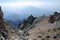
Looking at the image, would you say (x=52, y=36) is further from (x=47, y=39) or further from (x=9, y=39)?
(x=9, y=39)

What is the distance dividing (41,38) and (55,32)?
5.41 meters

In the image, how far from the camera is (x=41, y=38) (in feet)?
171

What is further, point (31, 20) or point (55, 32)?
point (31, 20)

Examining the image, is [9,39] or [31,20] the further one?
[31,20]

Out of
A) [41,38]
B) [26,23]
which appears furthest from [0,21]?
[26,23]

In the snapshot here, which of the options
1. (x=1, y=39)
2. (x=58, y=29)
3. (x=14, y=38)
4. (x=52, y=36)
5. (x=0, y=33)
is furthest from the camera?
(x=58, y=29)

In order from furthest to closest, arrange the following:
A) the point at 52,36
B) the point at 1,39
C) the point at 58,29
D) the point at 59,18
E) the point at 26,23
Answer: the point at 26,23 < the point at 59,18 < the point at 58,29 < the point at 52,36 < the point at 1,39

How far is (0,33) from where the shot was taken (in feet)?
145

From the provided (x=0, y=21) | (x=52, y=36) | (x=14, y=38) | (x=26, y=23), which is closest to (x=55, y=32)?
(x=52, y=36)

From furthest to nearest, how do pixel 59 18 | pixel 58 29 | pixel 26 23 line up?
pixel 26 23 → pixel 59 18 → pixel 58 29

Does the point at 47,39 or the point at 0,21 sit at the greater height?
the point at 0,21

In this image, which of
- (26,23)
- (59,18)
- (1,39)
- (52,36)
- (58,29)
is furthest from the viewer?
(26,23)

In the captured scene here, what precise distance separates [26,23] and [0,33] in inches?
1766

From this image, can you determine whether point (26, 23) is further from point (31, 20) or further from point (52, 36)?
point (52, 36)
